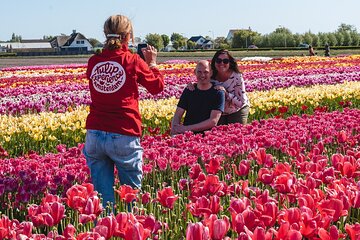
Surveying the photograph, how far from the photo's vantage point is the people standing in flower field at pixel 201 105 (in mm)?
7188

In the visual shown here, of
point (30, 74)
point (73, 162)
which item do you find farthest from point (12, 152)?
point (30, 74)

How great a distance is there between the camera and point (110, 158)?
178 inches

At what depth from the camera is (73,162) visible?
17.9 feet

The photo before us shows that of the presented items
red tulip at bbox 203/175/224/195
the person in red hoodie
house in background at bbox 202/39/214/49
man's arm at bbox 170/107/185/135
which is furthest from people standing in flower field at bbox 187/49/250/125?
house in background at bbox 202/39/214/49

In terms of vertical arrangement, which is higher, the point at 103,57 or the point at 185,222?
the point at 103,57

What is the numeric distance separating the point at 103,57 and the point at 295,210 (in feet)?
7.04

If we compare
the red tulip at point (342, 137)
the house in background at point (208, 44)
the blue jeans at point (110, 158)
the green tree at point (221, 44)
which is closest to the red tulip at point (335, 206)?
the blue jeans at point (110, 158)

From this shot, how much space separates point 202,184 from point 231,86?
472 cm

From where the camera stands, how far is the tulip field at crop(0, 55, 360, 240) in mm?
2732

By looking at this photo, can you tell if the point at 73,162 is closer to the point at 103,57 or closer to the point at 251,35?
the point at 103,57

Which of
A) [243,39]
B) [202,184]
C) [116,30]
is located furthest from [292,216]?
[243,39]

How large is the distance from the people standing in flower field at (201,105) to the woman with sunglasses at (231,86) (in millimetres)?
726

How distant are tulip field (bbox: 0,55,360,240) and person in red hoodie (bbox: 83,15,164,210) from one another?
0.27 meters

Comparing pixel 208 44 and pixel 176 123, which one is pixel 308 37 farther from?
pixel 176 123
